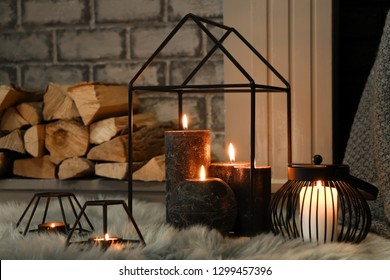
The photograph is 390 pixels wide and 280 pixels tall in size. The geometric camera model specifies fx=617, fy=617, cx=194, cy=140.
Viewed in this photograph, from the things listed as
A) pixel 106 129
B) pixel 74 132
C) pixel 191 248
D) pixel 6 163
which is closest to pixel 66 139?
pixel 74 132

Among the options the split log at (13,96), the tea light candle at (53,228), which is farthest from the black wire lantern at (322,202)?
the split log at (13,96)

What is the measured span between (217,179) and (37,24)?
4.23 feet

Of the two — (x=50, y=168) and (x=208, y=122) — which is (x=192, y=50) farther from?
(x=50, y=168)

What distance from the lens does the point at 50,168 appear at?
2051mm

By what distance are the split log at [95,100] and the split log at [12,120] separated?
224 millimetres

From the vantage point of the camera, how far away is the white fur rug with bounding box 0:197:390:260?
3.46 feet

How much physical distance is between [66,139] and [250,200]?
958 millimetres

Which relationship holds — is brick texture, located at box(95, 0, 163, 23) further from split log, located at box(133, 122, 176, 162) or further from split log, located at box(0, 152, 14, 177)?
split log, located at box(0, 152, 14, 177)

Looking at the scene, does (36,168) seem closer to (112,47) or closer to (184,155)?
(112,47)

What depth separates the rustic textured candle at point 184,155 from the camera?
1.29m

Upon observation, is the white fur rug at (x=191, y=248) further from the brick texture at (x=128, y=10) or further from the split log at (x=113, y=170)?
the brick texture at (x=128, y=10)

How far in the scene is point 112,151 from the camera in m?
1.97
